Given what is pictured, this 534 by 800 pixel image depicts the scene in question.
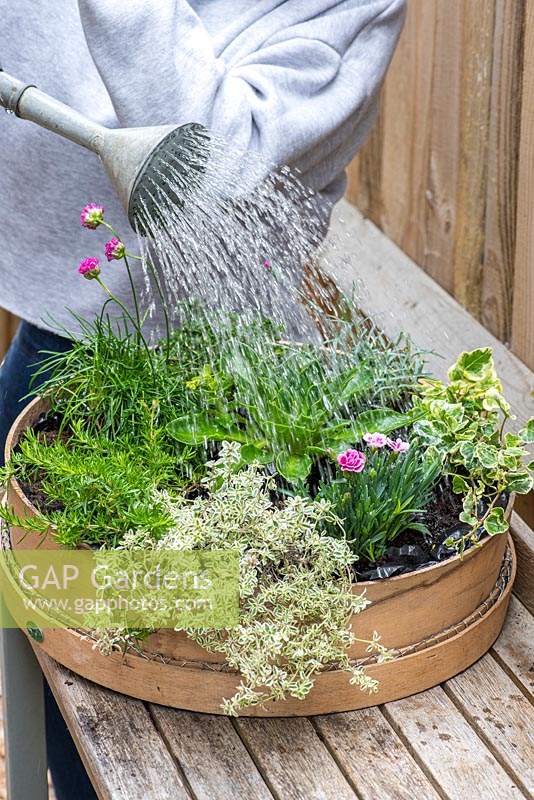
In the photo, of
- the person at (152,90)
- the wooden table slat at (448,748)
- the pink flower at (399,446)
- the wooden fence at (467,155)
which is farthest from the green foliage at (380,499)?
the wooden fence at (467,155)

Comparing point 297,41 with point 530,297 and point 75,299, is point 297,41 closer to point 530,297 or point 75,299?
point 75,299

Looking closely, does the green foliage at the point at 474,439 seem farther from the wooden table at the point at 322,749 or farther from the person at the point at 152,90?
the person at the point at 152,90

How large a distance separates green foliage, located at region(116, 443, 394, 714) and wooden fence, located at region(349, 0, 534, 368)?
0.85 metres

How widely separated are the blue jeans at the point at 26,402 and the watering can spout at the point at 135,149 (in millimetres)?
426

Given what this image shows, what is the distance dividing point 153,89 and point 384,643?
72 centimetres

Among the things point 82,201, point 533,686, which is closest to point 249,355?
point 82,201

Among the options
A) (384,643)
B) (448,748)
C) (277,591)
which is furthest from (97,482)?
(448,748)

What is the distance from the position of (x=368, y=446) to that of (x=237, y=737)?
0.38 metres

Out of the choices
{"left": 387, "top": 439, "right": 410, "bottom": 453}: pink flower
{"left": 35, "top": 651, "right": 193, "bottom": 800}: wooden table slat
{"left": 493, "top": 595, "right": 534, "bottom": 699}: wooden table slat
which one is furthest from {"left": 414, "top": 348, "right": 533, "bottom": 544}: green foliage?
{"left": 35, "top": 651, "right": 193, "bottom": 800}: wooden table slat

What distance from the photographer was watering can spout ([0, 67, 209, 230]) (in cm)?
111

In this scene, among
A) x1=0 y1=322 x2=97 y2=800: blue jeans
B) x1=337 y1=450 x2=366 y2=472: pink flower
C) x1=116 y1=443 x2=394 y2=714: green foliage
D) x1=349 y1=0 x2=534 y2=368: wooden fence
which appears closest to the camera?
x1=116 y1=443 x2=394 y2=714: green foliage

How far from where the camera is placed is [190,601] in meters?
1.08

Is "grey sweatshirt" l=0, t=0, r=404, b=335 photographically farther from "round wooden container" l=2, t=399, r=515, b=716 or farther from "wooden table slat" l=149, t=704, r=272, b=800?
"wooden table slat" l=149, t=704, r=272, b=800

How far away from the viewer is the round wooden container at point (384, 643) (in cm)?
113
